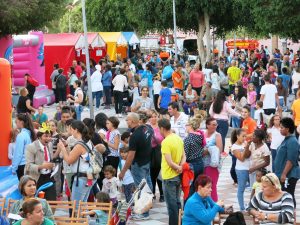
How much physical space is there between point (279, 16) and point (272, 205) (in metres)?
28.8

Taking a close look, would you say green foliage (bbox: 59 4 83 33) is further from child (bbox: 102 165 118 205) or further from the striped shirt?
the striped shirt

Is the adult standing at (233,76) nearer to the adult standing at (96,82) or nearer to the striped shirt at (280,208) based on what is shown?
the adult standing at (96,82)

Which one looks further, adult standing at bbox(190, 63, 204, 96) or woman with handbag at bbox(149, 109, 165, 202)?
adult standing at bbox(190, 63, 204, 96)

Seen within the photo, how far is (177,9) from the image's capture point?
4688 centimetres

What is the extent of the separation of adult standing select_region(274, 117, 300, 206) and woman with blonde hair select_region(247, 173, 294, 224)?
2494 mm

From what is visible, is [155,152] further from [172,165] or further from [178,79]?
[178,79]

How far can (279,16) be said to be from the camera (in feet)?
126

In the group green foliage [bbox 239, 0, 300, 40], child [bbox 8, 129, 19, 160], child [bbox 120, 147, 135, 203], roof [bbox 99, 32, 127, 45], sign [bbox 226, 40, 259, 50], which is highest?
green foliage [bbox 239, 0, 300, 40]

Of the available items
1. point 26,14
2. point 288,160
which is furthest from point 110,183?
point 26,14

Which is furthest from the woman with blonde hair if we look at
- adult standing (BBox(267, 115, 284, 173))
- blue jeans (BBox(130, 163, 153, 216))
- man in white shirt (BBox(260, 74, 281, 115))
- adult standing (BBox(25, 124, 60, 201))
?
man in white shirt (BBox(260, 74, 281, 115))

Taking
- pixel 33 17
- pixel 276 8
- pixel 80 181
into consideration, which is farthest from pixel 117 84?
pixel 80 181

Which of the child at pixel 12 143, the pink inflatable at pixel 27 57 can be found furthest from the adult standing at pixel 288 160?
the pink inflatable at pixel 27 57

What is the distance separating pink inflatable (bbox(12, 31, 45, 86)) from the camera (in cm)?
3431

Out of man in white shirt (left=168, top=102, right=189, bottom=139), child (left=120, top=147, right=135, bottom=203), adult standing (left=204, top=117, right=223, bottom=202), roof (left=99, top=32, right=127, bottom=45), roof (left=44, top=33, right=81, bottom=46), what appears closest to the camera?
adult standing (left=204, top=117, right=223, bottom=202)
